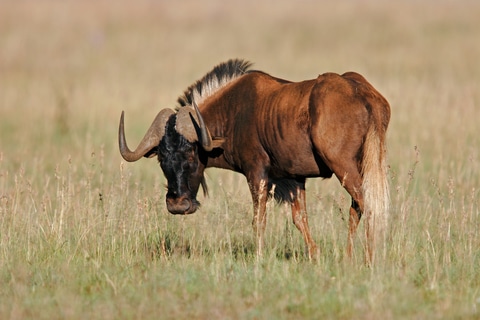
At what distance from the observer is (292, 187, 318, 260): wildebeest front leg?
839cm

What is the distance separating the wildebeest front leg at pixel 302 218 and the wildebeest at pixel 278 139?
0.03 ft

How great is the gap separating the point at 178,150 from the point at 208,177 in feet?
14.3

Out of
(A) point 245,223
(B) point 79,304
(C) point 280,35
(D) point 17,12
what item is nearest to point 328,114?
(A) point 245,223

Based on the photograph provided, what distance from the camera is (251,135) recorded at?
840 centimetres

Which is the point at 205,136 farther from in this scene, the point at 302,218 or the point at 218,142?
the point at 302,218

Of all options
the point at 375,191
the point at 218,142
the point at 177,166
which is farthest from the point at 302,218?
the point at 177,166

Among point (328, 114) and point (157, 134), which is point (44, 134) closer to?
point (157, 134)

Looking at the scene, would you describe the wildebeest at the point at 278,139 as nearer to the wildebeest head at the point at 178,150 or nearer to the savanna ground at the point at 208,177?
the wildebeest head at the point at 178,150

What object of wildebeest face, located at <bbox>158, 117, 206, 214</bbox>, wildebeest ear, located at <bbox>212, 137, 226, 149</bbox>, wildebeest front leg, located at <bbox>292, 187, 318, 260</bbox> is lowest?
wildebeest front leg, located at <bbox>292, 187, 318, 260</bbox>

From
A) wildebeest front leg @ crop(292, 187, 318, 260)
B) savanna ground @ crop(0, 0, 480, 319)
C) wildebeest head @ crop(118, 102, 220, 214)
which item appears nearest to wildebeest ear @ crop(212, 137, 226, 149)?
wildebeest head @ crop(118, 102, 220, 214)

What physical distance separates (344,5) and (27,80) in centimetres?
1565

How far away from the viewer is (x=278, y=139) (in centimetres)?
809

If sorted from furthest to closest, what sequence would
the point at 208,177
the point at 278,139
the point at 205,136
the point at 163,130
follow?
the point at 208,177, the point at 163,130, the point at 205,136, the point at 278,139

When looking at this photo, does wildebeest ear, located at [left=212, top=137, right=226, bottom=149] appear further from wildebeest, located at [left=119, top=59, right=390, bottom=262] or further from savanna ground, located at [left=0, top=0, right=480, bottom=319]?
savanna ground, located at [left=0, top=0, right=480, bottom=319]
